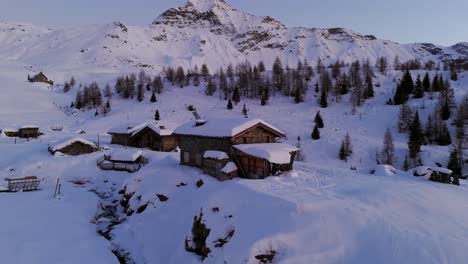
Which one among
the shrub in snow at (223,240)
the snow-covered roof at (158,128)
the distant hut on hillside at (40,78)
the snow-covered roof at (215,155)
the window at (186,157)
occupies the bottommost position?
the shrub in snow at (223,240)

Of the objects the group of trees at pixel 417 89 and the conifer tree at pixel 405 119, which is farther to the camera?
the group of trees at pixel 417 89

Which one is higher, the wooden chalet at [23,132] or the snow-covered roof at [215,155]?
the snow-covered roof at [215,155]

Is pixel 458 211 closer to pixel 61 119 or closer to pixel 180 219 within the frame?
pixel 180 219

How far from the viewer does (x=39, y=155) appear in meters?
35.9

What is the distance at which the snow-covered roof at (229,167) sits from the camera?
73.4 feet

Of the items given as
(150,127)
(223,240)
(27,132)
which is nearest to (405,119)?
(150,127)

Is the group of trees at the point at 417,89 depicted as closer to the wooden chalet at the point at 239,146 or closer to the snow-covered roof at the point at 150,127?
the snow-covered roof at the point at 150,127

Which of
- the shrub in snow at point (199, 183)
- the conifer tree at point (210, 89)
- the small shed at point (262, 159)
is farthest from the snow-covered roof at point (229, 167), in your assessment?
the conifer tree at point (210, 89)

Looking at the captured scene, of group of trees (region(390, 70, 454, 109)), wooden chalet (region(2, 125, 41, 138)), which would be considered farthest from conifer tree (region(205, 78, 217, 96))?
group of trees (region(390, 70, 454, 109))

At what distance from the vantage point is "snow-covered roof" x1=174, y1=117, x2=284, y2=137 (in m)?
24.4

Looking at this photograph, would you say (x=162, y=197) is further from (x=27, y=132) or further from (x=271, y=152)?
(x=27, y=132)

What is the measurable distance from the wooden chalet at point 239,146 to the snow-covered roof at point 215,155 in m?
0.19

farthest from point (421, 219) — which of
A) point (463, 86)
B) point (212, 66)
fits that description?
point (212, 66)

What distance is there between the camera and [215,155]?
23.8 metres
